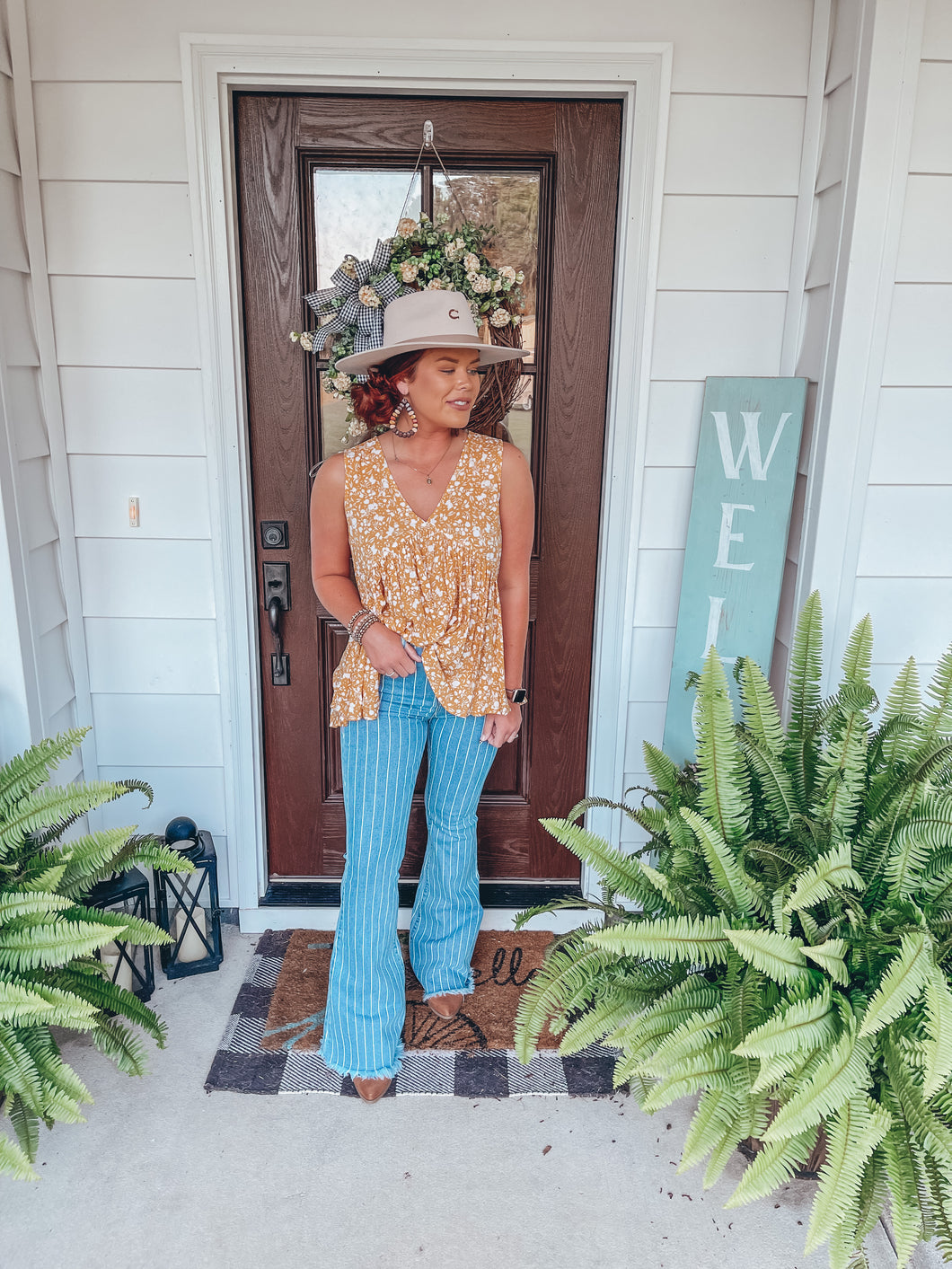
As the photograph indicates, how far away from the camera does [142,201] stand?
2.05 metres

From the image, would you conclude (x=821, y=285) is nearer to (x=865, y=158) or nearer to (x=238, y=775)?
(x=865, y=158)

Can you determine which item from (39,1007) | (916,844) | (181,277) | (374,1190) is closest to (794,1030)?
(916,844)

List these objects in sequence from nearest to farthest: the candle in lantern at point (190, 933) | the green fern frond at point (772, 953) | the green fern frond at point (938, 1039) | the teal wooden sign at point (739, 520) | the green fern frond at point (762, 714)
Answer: the green fern frond at point (938, 1039) → the green fern frond at point (772, 953) → the green fern frond at point (762, 714) → the teal wooden sign at point (739, 520) → the candle in lantern at point (190, 933)

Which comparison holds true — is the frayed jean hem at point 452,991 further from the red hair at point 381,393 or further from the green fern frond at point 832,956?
the red hair at point 381,393

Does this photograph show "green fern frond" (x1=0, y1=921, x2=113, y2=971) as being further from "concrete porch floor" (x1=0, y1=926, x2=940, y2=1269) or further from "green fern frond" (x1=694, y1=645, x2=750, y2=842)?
"green fern frond" (x1=694, y1=645, x2=750, y2=842)

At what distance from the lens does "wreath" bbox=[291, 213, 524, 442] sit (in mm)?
1858

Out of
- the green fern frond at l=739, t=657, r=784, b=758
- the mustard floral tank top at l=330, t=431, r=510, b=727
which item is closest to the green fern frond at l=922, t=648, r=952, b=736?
the green fern frond at l=739, t=657, r=784, b=758

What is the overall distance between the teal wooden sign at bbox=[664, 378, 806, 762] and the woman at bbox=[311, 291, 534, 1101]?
18.3 inches

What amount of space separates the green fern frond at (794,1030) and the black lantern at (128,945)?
4.47 ft

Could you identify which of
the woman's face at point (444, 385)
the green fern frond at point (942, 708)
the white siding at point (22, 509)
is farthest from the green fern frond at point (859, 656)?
the white siding at point (22, 509)

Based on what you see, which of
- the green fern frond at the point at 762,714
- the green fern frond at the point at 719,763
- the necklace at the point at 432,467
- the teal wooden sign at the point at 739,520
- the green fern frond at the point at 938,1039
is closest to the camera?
the green fern frond at the point at 938,1039

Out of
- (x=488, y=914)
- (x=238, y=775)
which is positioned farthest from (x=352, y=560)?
(x=488, y=914)

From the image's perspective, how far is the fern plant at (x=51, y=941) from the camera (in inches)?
60.7

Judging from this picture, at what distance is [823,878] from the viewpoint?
1.45 m
